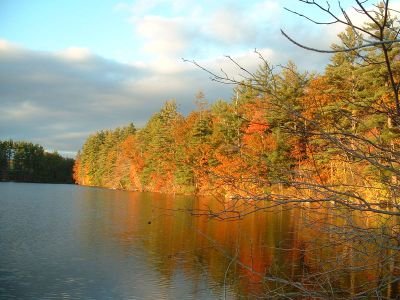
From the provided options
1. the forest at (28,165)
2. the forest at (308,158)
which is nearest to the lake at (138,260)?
the forest at (308,158)

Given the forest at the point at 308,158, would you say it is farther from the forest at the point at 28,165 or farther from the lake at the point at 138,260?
the forest at the point at 28,165

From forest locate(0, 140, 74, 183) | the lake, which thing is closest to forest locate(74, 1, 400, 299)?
the lake

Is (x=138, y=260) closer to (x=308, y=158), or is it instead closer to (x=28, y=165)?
(x=308, y=158)

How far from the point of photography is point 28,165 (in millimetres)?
105375

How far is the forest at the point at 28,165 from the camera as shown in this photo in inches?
4043

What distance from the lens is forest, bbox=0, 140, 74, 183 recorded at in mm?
102688

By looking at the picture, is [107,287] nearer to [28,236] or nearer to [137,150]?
[28,236]

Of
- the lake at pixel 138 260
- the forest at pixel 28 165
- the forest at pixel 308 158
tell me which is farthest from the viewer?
the forest at pixel 28 165

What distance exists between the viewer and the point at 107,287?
36.4ft

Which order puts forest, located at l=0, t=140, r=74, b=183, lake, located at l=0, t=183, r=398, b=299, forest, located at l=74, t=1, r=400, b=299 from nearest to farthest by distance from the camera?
forest, located at l=74, t=1, r=400, b=299, lake, located at l=0, t=183, r=398, b=299, forest, located at l=0, t=140, r=74, b=183

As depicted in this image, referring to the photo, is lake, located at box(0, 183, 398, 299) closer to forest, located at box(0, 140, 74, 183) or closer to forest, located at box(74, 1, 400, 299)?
forest, located at box(74, 1, 400, 299)

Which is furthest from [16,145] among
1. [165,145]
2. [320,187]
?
[320,187]

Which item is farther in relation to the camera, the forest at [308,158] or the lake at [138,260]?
the lake at [138,260]

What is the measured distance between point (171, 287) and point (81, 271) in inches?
118
